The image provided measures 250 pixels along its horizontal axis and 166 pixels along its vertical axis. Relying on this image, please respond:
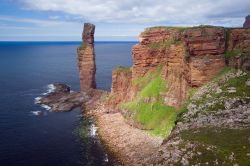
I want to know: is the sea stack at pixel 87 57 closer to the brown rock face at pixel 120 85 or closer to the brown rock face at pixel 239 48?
the brown rock face at pixel 120 85

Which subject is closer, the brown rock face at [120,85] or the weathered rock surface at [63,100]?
the brown rock face at [120,85]

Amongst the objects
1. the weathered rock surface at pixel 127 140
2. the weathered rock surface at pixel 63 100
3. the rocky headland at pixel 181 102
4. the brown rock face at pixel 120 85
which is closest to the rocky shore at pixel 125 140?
the weathered rock surface at pixel 127 140

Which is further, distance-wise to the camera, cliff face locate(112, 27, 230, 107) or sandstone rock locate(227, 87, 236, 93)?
cliff face locate(112, 27, 230, 107)

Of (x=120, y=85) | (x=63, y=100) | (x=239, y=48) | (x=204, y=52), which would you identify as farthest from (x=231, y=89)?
(x=63, y=100)

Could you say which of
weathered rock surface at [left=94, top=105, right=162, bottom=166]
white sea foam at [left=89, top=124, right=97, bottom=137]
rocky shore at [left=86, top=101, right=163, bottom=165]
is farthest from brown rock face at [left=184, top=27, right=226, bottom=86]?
white sea foam at [left=89, top=124, right=97, bottom=137]

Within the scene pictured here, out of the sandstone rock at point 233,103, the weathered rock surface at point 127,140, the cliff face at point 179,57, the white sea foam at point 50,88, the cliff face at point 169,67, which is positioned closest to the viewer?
the sandstone rock at point 233,103

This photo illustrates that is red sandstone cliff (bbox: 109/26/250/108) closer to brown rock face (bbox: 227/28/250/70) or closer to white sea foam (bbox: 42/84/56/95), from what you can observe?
brown rock face (bbox: 227/28/250/70)

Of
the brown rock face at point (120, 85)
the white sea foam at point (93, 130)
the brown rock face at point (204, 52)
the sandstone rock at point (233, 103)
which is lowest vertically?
the white sea foam at point (93, 130)
